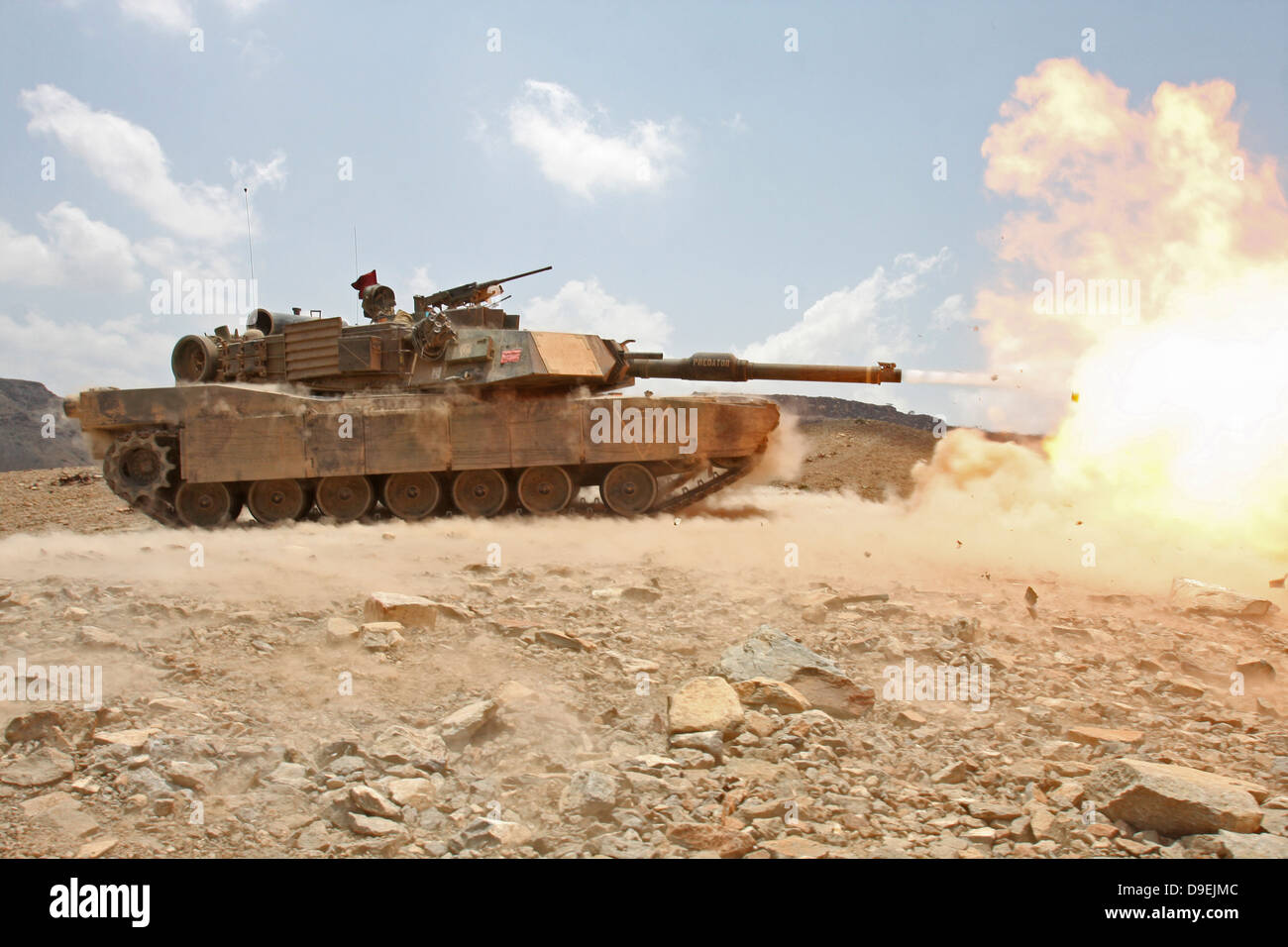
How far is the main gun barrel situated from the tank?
2 centimetres

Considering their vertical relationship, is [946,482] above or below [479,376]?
below

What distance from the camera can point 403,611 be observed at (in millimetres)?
6570

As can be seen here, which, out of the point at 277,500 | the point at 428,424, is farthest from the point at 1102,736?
the point at 277,500

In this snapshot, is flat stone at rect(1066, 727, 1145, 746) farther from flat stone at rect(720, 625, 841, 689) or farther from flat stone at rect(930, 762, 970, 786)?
flat stone at rect(720, 625, 841, 689)

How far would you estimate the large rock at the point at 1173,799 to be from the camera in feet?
12.5

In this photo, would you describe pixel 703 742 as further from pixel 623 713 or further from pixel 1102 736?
pixel 1102 736

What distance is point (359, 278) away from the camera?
50.4 ft

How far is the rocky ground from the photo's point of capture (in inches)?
Answer: 152

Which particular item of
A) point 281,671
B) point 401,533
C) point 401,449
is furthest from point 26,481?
point 281,671

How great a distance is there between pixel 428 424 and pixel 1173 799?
36.4 ft

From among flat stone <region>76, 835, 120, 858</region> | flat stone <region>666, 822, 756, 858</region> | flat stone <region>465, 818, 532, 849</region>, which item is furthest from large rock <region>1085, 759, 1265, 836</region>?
flat stone <region>76, 835, 120, 858</region>

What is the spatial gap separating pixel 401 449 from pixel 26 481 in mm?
16443
